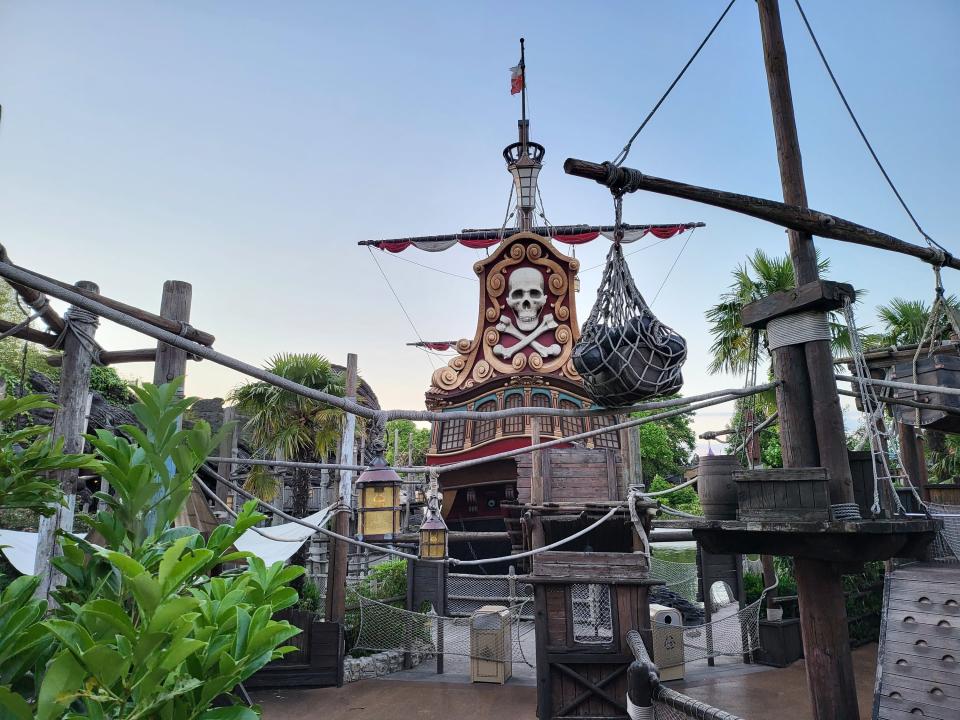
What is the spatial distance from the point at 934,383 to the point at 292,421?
10206 mm

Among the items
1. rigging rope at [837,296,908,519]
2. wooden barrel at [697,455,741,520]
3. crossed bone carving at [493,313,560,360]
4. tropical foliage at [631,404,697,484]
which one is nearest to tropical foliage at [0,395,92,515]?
wooden barrel at [697,455,741,520]

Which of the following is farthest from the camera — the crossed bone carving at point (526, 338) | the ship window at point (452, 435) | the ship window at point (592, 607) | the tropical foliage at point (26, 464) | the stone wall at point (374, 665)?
the ship window at point (452, 435)

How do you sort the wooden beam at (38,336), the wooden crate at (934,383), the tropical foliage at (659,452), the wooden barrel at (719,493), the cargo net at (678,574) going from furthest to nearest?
the tropical foliage at (659,452) → the cargo net at (678,574) → the wooden crate at (934,383) → the wooden barrel at (719,493) → the wooden beam at (38,336)

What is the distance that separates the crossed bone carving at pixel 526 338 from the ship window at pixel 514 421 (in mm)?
1393

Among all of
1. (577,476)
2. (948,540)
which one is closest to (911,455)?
(948,540)

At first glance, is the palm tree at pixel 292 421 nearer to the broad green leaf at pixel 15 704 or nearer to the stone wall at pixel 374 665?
the stone wall at pixel 374 665

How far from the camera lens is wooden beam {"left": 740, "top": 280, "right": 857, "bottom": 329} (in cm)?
353

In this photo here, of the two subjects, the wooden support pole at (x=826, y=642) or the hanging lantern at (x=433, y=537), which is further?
the hanging lantern at (x=433, y=537)

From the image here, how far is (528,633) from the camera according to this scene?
12.6m

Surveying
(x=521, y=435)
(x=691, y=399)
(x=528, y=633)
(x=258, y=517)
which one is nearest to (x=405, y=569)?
(x=528, y=633)

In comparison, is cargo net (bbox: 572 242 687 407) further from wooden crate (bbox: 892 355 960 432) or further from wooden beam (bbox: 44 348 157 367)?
wooden crate (bbox: 892 355 960 432)

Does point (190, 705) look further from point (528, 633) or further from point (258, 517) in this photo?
point (528, 633)

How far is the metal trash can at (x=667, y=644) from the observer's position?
9234 millimetres

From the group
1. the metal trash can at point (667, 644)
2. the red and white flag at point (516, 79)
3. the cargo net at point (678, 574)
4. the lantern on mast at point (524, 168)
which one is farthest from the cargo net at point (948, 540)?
the red and white flag at point (516, 79)
